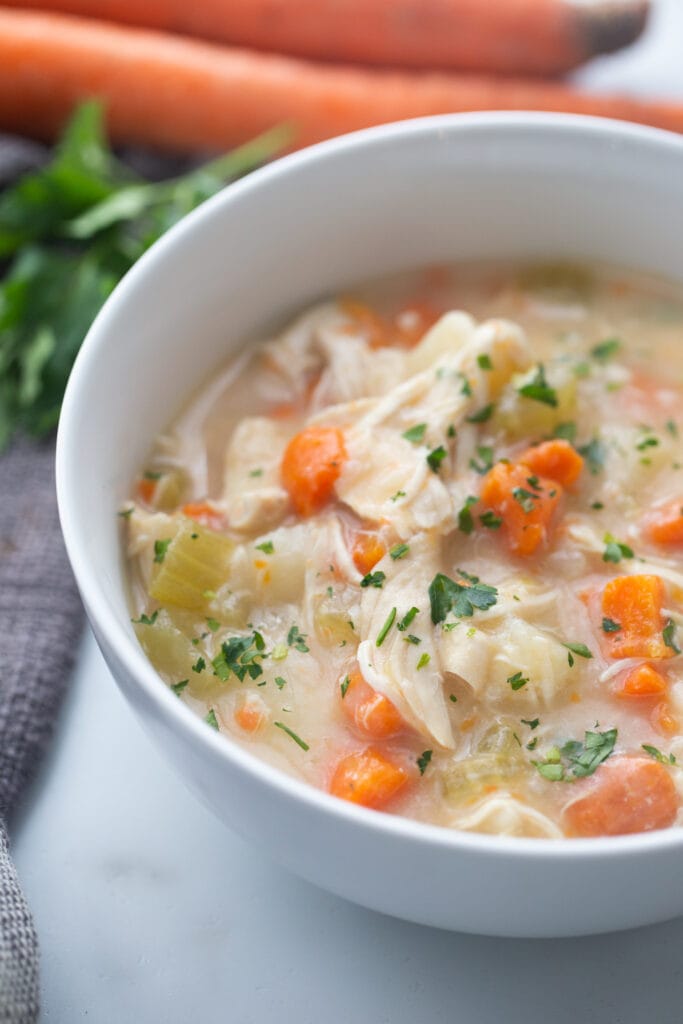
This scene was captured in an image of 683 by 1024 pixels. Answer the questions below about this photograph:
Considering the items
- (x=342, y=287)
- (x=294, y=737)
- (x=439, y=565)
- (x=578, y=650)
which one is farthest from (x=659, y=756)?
(x=342, y=287)

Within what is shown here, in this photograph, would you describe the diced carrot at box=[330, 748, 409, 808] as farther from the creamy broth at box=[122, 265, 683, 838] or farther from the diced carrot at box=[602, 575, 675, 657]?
the diced carrot at box=[602, 575, 675, 657]

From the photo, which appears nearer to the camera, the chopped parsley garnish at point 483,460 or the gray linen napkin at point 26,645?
the gray linen napkin at point 26,645

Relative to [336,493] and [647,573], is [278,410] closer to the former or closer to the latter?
[336,493]

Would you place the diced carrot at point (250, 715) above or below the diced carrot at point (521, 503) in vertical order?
below

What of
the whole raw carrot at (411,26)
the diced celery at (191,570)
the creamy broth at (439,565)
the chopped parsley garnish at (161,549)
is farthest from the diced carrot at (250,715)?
the whole raw carrot at (411,26)

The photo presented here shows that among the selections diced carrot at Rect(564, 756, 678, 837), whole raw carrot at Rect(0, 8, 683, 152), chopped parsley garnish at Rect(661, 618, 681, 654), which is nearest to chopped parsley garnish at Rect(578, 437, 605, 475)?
chopped parsley garnish at Rect(661, 618, 681, 654)

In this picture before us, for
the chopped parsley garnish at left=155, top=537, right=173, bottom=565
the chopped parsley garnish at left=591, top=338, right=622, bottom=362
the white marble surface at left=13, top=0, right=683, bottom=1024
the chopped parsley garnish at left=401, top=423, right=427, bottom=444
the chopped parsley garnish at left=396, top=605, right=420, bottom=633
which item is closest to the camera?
the white marble surface at left=13, top=0, right=683, bottom=1024

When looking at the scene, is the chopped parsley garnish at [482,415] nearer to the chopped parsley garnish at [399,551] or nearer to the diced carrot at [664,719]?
the chopped parsley garnish at [399,551]
